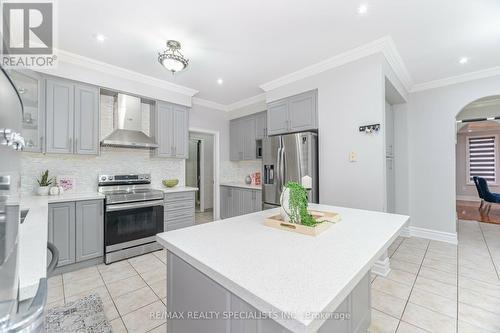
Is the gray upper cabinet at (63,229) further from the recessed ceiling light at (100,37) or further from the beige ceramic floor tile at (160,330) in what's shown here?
the recessed ceiling light at (100,37)

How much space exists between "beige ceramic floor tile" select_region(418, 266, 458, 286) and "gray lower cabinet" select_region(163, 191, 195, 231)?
10.8 ft

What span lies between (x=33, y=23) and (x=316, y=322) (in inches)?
132

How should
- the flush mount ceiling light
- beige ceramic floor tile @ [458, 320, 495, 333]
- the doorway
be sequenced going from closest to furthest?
beige ceramic floor tile @ [458, 320, 495, 333]
the flush mount ceiling light
the doorway

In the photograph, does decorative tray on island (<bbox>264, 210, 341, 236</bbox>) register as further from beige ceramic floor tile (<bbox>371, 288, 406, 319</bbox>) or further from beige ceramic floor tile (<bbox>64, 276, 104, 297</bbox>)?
beige ceramic floor tile (<bbox>64, 276, 104, 297</bbox>)

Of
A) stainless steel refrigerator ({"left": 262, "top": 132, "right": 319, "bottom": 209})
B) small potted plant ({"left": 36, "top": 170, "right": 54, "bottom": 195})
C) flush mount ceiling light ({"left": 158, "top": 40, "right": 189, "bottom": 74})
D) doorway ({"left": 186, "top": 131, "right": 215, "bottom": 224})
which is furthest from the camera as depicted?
doorway ({"left": 186, "top": 131, "right": 215, "bottom": 224})

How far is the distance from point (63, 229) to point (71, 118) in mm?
1435

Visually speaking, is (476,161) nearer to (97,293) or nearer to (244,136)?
(244,136)

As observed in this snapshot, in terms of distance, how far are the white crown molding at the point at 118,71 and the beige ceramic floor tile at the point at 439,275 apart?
4.36m

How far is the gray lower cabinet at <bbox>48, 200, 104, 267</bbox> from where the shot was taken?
2.43 metres

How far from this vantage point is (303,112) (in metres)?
3.22

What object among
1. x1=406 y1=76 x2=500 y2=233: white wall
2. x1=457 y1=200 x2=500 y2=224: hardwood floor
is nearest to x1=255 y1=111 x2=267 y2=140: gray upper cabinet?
x1=406 y1=76 x2=500 y2=233: white wall

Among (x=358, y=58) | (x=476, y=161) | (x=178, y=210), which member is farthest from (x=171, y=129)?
(x=476, y=161)

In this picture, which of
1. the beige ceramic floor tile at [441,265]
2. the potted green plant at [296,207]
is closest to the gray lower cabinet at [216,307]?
the potted green plant at [296,207]

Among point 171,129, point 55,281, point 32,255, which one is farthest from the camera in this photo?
point 171,129
